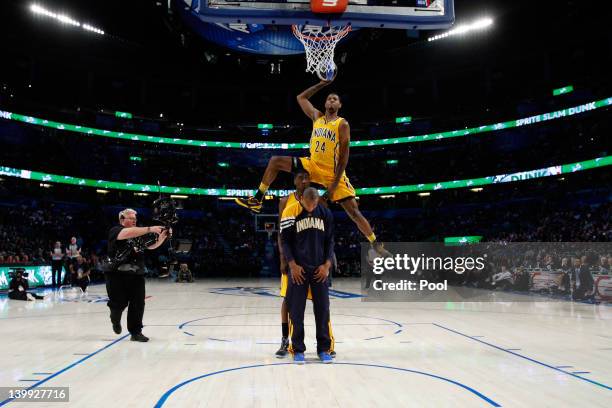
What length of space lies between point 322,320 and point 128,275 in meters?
3.06

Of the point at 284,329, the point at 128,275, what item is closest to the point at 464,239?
the point at 284,329

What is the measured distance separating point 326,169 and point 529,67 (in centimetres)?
3109

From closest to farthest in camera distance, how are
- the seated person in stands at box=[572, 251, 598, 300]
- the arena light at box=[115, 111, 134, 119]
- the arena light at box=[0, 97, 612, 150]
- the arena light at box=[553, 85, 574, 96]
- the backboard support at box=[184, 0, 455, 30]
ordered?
the backboard support at box=[184, 0, 455, 30] → the seated person in stands at box=[572, 251, 598, 300] → the arena light at box=[0, 97, 612, 150] → the arena light at box=[553, 85, 574, 96] → the arena light at box=[115, 111, 134, 119]

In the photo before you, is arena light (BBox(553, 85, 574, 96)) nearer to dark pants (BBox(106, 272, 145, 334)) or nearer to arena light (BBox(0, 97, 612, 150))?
arena light (BBox(0, 97, 612, 150))

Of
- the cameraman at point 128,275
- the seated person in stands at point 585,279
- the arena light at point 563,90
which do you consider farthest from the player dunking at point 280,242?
the arena light at point 563,90

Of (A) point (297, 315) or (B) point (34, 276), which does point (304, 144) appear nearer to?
(B) point (34, 276)

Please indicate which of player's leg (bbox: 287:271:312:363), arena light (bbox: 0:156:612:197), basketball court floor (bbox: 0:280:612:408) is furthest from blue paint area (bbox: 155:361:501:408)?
arena light (bbox: 0:156:612:197)

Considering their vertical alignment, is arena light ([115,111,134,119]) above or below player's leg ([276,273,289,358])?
above

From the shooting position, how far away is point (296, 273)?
18.1ft

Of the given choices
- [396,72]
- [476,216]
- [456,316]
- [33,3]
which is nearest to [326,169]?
[456,316]

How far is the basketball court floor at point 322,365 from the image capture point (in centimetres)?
407

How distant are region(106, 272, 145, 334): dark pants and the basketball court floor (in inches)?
12.0

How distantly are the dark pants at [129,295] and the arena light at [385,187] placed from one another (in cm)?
1648

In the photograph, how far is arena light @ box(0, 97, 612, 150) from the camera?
27.4 m
